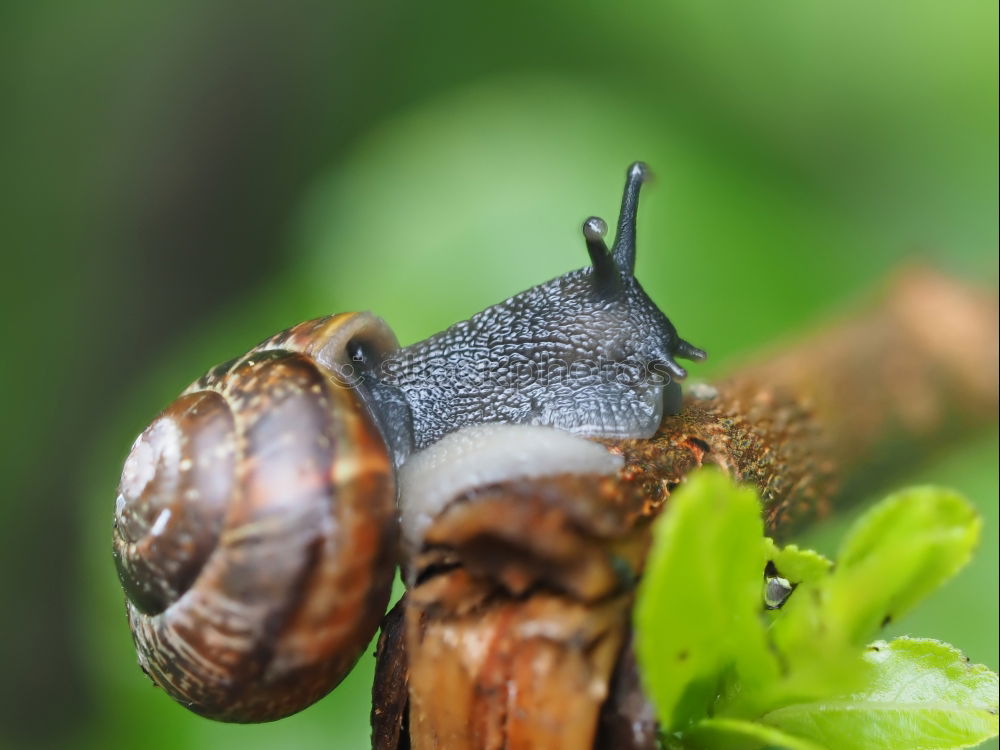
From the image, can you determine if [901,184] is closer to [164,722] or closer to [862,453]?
[862,453]

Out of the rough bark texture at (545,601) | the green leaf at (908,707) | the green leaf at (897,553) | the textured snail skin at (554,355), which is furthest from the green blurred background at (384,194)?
the green leaf at (897,553)

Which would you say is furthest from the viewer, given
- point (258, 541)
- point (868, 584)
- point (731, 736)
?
point (258, 541)

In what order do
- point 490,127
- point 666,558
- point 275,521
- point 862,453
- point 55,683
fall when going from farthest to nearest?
point 55,683 → point 490,127 → point 862,453 → point 275,521 → point 666,558

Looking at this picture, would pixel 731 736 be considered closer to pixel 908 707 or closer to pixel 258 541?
pixel 908 707

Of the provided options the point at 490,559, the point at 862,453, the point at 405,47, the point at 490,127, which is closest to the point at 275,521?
the point at 490,559

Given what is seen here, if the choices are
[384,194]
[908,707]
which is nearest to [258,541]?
[908,707]

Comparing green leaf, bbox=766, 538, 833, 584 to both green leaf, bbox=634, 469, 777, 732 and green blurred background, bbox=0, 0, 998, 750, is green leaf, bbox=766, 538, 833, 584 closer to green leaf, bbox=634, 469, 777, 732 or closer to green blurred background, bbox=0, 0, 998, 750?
green leaf, bbox=634, 469, 777, 732
